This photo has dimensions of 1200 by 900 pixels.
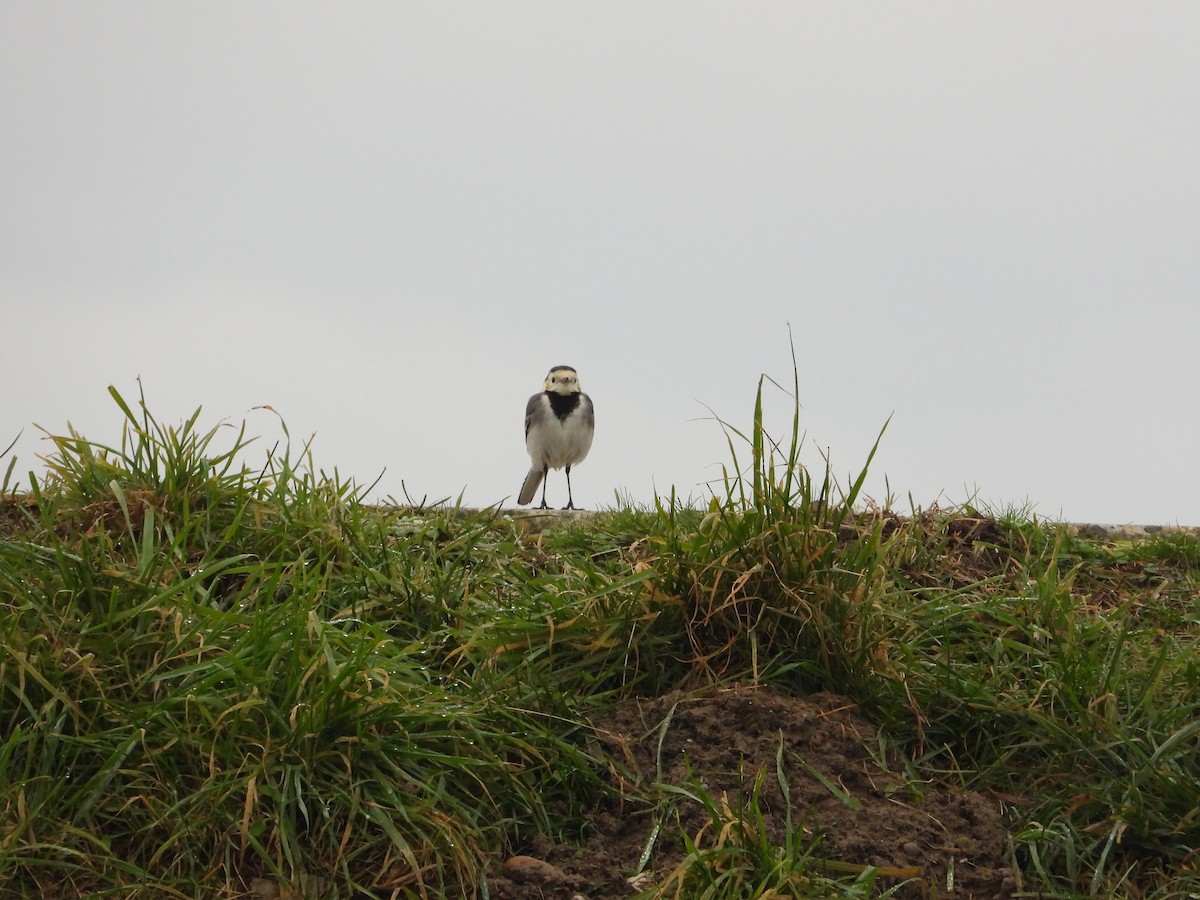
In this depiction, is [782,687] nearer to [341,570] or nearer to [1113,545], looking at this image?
[341,570]

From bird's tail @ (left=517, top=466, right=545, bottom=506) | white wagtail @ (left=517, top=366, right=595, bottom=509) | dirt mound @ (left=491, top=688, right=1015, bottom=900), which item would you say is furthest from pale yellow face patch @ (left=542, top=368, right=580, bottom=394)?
dirt mound @ (left=491, top=688, right=1015, bottom=900)

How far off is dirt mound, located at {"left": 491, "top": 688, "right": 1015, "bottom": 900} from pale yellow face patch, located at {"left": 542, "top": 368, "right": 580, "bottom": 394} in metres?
8.48

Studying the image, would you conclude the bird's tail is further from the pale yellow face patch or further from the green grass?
the green grass

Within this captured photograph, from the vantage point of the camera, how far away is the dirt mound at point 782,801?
12.4ft

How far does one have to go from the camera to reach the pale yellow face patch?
41.6 feet

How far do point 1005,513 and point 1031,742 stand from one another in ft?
7.18

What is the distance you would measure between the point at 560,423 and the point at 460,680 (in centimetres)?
806

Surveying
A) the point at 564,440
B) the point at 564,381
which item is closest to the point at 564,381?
the point at 564,381

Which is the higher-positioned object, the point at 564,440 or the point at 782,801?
the point at 564,440

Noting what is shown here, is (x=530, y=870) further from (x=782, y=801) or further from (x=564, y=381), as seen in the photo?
(x=564, y=381)

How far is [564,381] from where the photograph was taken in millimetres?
12688

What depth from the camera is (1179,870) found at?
3834mm

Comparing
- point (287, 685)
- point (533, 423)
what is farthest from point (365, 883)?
point (533, 423)

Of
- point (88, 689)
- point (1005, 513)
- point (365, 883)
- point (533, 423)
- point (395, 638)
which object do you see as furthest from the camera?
point (533, 423)
